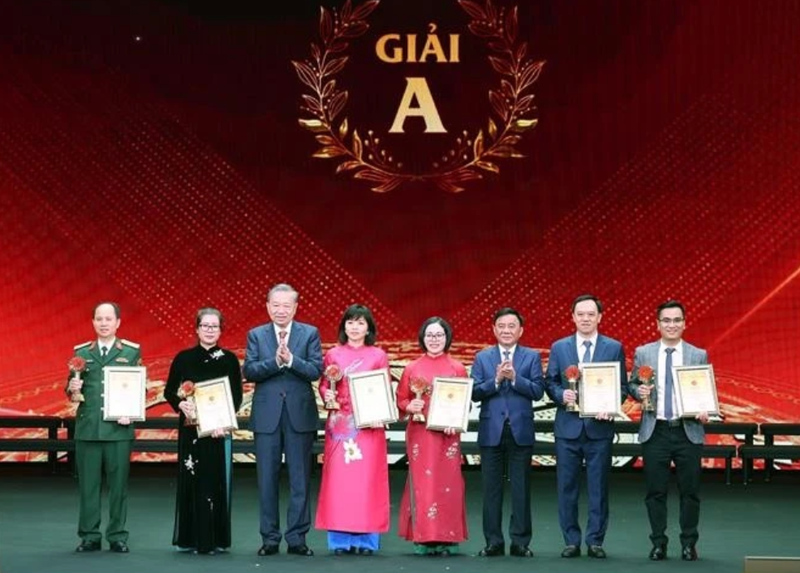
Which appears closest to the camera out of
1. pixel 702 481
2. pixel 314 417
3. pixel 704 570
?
pixel 704 570

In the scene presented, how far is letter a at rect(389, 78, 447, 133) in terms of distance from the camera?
10.4 meters

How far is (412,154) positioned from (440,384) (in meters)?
4.17

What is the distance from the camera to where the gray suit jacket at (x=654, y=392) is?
21.6 ft

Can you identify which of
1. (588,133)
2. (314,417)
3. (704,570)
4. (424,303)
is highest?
(588,133)

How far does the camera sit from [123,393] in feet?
21.7

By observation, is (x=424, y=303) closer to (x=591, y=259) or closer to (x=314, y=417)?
(x=591, y=259)

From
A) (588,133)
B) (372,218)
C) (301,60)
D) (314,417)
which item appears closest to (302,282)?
(372,218)

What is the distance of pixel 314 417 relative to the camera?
6816 millimetres

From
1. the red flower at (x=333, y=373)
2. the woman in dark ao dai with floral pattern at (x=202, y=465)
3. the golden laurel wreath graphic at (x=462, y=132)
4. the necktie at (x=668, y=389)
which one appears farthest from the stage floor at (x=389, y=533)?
the golden laurel wreath graphic at (x=462, y=132)

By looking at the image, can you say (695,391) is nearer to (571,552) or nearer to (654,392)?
(654,392)

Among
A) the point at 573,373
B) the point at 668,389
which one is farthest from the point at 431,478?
the point at 668,389

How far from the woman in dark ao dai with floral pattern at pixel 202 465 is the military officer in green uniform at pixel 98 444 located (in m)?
0.27

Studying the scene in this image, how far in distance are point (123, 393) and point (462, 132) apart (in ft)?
14.9

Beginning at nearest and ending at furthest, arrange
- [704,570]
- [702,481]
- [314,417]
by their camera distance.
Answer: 1. [704,570]
2. [314,417]
3. [702,481]
